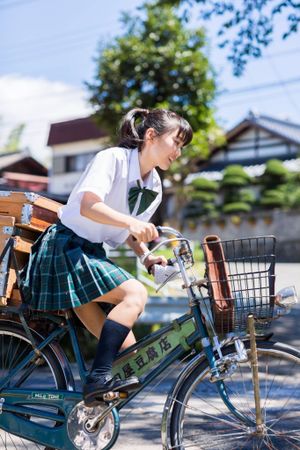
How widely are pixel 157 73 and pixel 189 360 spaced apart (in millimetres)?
11482

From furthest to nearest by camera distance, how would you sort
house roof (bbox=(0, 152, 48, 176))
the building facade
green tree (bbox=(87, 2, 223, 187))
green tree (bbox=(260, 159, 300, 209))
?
house roof (bbox=(0, 152, 48, 176)), the building facade, green tree (bbox=(260, 159, 300, 209)), green tree (bbox=(87, 2, 223, 187))

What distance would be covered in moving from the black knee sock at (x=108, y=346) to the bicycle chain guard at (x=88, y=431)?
0.61 feet

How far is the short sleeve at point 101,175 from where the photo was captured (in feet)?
8.75

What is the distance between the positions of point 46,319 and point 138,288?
566 millimetres

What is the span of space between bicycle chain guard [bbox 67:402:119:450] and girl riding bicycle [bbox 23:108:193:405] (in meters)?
0.12

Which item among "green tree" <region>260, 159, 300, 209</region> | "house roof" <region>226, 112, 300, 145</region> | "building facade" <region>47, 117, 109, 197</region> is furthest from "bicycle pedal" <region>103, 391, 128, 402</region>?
"building facade" <region>47, 117, 109, 197</region>

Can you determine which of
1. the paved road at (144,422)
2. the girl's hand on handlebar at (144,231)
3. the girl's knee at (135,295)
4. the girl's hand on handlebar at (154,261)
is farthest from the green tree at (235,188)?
the girl's hand on handlebar at (144,231)

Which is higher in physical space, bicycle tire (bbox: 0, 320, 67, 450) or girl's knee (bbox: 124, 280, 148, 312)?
girl's knee (bbox: 124, 280, 148, 312)

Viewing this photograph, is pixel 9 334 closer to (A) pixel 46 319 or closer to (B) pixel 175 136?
(A) pixel 46 319

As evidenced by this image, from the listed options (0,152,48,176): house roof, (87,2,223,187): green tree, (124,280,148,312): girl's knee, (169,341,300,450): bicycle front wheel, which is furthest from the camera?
(0,152,48,176): house roof

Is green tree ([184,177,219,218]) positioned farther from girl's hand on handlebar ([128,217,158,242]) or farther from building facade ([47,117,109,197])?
girl's hand on handlebar ([128,217,158,242])

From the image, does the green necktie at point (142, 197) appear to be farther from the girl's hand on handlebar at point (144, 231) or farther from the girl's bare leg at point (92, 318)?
the girl's bare leg at point (92, 318)

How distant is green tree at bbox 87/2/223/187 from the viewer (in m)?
13.3

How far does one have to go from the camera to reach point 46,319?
3076 mm
